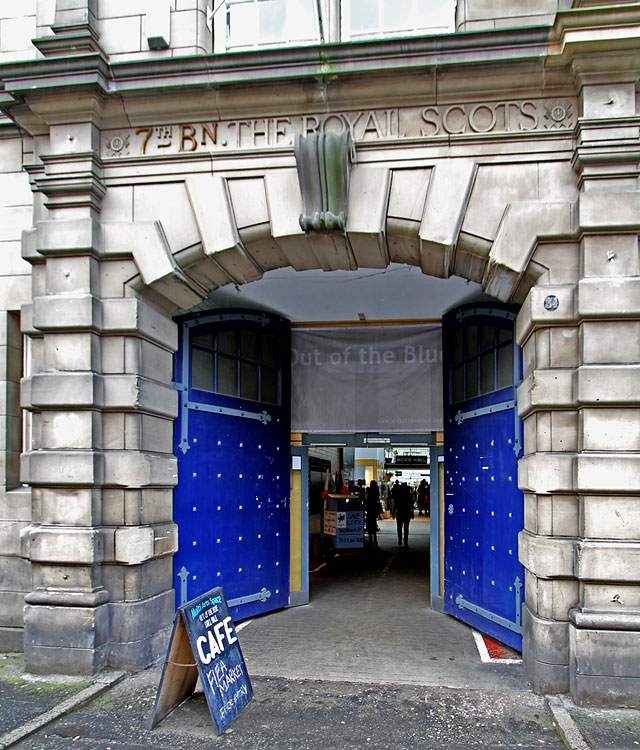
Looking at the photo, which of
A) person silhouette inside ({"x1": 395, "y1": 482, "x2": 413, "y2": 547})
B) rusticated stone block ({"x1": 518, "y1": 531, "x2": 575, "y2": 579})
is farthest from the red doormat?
person silhouette inside ({"x1": 395, "y1": 482, "x2": 413, "y2": 547})

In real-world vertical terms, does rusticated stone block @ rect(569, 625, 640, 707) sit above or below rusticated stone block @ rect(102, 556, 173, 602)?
below

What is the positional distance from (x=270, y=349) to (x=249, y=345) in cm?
44

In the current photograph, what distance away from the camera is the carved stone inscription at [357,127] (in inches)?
226

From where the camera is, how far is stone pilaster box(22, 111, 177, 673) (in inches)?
231

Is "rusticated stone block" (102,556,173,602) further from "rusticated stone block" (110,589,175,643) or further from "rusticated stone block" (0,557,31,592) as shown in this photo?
"rusticated stone block" (0,557,31,592)

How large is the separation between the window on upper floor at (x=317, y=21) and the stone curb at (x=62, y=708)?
242 inches

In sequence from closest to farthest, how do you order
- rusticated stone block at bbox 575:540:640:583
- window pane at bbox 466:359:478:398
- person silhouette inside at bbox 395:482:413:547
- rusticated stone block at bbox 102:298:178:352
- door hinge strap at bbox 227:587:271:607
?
rusticated stone block at bbox 575:540:640:583
rusticated stone block at bbox 102:298:178:352
door hinge strap at bbox 227:587:271:607
window pane at bbox 466:359:478:398
person silhouette inside at bbox 395:482:413:547

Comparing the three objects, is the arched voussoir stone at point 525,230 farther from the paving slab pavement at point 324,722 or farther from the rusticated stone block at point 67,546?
the rusticated stone block at point 67,546

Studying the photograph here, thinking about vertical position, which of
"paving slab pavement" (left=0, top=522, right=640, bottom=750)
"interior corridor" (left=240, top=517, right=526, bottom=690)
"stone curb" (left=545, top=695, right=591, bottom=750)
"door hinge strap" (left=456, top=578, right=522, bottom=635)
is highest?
"door hinge strap" (left=456, top=578, right=522, bottom=635)

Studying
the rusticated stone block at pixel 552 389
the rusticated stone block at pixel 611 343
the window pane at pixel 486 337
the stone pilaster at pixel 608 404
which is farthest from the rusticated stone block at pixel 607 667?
the window pane at pixel 486 337

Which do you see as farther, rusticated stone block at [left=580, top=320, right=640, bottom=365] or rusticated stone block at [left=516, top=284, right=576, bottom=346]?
rusticated stone block at [left=516, top=284, right=576, bottom=346]

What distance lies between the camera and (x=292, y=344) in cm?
905

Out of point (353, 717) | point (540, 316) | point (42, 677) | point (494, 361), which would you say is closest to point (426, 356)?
point (494, 361)

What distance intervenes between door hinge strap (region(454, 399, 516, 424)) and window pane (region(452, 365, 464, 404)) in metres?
0.25
